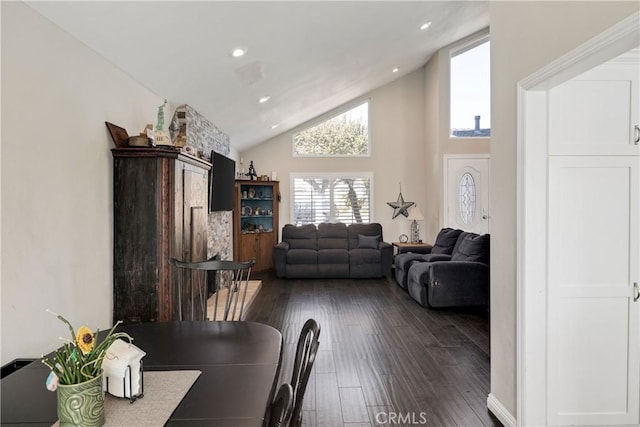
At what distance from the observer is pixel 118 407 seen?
117 cm

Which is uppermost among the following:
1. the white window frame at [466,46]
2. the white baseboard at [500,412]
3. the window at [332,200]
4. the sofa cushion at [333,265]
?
the white window frame at [466,46]

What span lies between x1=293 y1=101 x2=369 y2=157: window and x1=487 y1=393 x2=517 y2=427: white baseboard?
245 inches

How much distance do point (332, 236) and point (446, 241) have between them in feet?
7.62

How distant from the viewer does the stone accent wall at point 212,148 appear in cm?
448

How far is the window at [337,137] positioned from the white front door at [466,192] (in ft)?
6.41

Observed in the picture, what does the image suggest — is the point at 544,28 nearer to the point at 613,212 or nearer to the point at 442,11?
the point at 613,212

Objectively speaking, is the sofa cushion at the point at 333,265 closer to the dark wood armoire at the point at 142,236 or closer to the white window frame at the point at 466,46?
the white window frame at the point at 466,46

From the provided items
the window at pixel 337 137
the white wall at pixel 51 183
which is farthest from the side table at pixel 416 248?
the white wall at pixel 51 183

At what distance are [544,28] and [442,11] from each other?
3.40m

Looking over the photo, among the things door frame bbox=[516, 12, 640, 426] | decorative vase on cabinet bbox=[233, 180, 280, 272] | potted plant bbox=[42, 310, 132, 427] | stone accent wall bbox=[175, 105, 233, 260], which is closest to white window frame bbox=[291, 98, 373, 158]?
decorative vase on cabinet bbox=[233, 180, 280, 272]

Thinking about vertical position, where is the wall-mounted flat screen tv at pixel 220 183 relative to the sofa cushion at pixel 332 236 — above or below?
above

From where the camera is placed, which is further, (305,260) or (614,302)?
(305,260)

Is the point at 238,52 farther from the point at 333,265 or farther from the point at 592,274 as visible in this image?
the point at 333,265

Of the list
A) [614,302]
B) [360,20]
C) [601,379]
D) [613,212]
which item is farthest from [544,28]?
[360,20]
